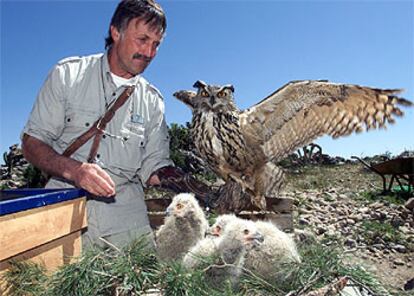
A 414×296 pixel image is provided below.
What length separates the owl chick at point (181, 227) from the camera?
1.66 m

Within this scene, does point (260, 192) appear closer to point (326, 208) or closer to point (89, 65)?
point (89, 65)

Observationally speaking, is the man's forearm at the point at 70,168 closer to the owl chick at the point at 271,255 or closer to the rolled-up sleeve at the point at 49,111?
the rolled-up sleeve at the point at 49,111

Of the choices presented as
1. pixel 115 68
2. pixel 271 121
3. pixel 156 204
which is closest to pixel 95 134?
pixel 115 68

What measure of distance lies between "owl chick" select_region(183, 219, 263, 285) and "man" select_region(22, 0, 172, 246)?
0.91 metres

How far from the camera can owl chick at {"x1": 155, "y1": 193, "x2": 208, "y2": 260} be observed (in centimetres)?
166

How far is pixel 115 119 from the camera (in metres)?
2.34

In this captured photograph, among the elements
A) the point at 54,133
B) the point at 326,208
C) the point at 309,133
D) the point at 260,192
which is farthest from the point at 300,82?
the point at 326,208

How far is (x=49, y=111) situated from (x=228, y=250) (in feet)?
4.63

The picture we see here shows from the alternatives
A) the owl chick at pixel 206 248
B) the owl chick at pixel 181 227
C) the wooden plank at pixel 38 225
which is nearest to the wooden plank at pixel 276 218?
the owl chick at pixel 181 227

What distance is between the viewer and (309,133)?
2.96 metres

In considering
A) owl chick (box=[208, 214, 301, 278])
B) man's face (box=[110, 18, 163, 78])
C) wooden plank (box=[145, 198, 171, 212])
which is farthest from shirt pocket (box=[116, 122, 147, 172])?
owl chick (box=[208, 214, 301, 278])

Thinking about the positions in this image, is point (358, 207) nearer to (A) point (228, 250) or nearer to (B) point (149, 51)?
(B) point (149, 51)

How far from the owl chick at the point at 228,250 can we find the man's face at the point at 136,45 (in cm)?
129

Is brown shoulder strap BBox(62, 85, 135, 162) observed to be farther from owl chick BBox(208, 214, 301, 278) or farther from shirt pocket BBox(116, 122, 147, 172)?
owl chick BBox(208, 214, 301, 278)
